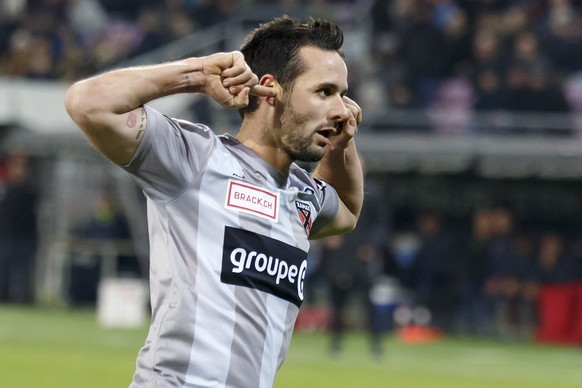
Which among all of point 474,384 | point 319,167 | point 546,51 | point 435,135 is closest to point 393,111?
point 435,135

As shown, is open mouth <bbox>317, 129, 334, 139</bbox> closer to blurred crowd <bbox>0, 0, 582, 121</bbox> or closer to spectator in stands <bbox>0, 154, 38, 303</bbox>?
blurred crowd <bbox>0, 0, 582, 121</bbox>

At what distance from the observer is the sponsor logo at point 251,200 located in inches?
168

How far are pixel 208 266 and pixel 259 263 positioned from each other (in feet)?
0.58

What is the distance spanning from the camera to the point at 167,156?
4.08m

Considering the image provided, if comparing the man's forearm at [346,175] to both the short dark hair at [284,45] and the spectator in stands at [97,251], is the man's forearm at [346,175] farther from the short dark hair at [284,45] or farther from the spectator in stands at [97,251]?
the spectator in stands at [97,251]

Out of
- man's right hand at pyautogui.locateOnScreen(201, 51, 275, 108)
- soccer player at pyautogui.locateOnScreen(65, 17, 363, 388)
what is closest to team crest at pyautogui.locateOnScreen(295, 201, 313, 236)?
soccer player at pyautogui.locateOnScreen(65, 17, 363, 388)

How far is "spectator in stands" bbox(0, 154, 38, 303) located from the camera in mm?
22344

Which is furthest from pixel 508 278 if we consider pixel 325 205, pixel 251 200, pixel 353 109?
pixel 251 200

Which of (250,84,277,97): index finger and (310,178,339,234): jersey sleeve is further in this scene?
(310,178,339,234): jersey sleeve

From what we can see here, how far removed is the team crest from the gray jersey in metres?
0.21

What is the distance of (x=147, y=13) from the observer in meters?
23.7

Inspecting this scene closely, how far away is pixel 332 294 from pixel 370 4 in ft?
21.8

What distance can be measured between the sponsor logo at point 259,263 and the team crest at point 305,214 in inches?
8.9

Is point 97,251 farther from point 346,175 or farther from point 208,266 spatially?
point 208,266
